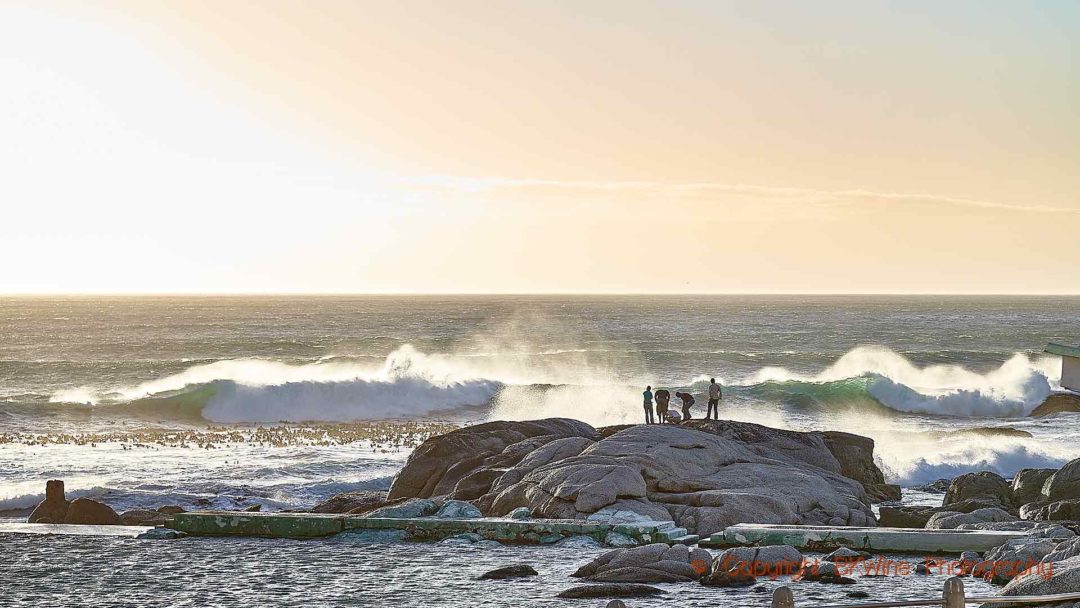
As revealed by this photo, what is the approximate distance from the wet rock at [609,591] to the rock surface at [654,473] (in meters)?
5.03

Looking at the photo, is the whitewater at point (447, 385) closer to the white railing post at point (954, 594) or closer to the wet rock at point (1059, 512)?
the wet rock at point (1059, 512)

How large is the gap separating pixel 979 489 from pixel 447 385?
40.9 metres

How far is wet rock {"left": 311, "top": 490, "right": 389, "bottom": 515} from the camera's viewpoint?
25.0m

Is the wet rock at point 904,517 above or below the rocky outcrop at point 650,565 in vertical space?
below

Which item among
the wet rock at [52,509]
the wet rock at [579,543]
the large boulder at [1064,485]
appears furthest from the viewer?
the large boulder at [1064,485]

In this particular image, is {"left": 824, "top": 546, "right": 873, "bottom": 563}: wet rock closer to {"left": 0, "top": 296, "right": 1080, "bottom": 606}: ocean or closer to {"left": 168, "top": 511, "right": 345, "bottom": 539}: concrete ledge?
{"left": 0, "top": 296, "right": 1080, "bottom": 606}: ocean

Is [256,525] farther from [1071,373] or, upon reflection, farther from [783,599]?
[1071,373]

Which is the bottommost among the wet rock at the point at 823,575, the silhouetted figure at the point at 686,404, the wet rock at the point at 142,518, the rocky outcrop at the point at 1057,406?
the rocky outcrop at the point at 1057,406

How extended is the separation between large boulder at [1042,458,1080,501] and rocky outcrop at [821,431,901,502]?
4.28m

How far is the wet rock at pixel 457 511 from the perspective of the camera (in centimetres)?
2152

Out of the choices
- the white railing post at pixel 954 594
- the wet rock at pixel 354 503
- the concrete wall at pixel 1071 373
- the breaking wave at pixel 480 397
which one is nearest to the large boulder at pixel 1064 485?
the concrete wall at pixel 1071 373

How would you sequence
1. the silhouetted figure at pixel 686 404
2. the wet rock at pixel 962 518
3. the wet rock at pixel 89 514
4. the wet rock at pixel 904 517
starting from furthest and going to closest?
the silhouetted figure at pixel 686 404
the wet rock at pixel 89 514
the wet rock at pixel 904 517
the wet rock at pixel 962 518

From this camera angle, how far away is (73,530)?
71.1 feet

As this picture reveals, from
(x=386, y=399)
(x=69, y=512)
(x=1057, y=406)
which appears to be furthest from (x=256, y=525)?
(x=1057, y=406)
